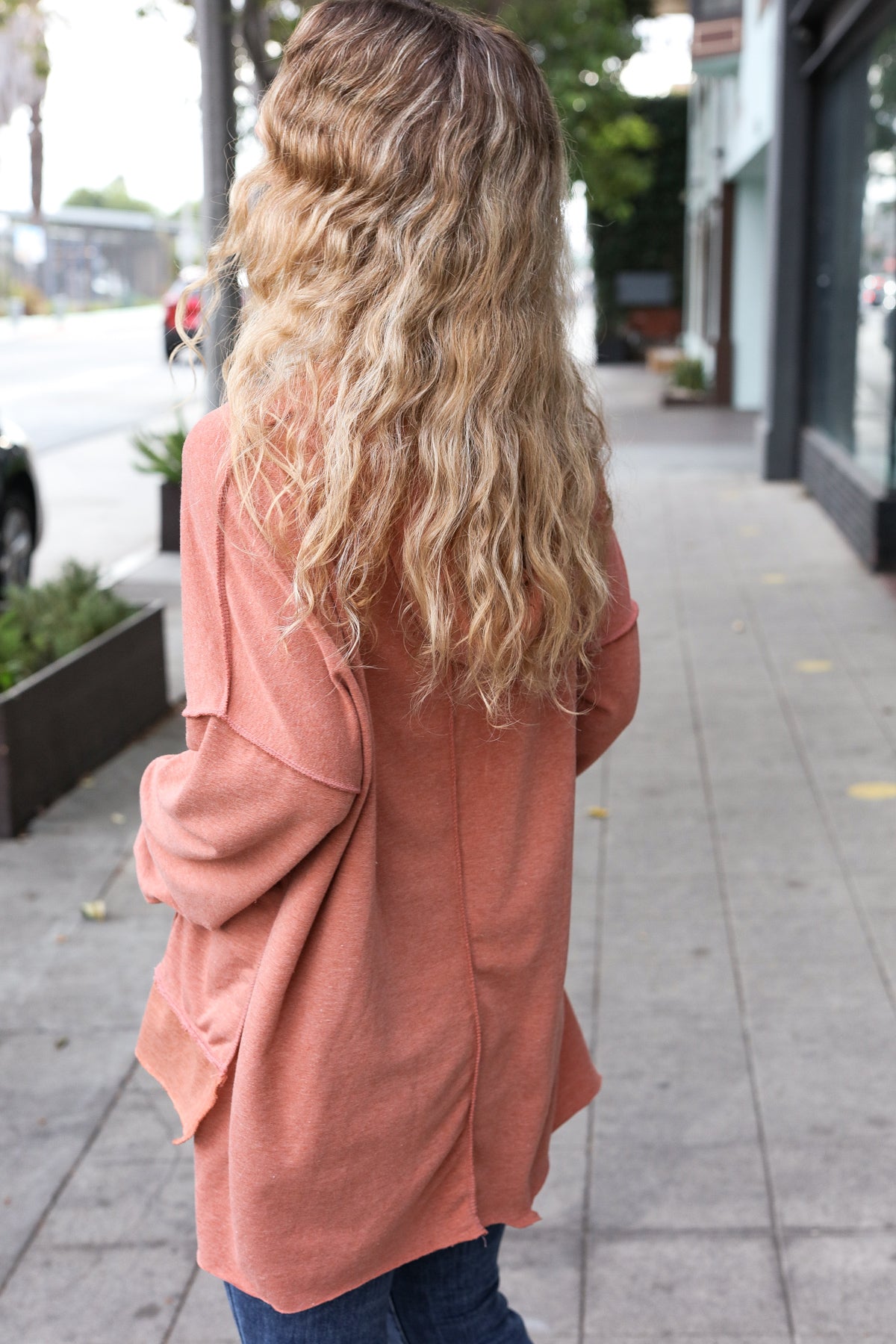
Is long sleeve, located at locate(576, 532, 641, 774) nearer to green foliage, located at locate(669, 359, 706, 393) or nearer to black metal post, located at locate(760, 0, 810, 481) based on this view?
black metal post, located at locate(760, 0, 810, 481)

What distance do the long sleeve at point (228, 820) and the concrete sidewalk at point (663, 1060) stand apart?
0.67 m

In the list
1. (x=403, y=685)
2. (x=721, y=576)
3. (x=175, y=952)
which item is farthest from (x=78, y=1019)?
(x=721, y=576)

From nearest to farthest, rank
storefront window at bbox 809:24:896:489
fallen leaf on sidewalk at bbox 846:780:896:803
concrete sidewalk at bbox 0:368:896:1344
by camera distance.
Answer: concrete sidewalk at bbox 0:368:896:1344 → fallen leaf on sidewalk at bbox 846:780:896:803 → storefront window at bbox 809:24:896:489

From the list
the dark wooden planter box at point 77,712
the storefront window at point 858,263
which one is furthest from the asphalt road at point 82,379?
the storefront window at point 858,263

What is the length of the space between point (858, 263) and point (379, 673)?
960 centimetres

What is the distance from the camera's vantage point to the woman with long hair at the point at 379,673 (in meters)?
1.30

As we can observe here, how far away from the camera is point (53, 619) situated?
5715 mm

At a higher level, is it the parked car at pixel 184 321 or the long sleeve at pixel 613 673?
the parked car at pixel 184 321

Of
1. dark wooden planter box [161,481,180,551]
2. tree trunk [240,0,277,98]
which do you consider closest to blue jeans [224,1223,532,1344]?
dark wooden planter box [161,481,180,551]

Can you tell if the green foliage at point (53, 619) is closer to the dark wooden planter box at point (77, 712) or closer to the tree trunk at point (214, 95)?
the dark wooden planter box at point (77, 712)

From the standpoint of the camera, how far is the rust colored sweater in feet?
4.33

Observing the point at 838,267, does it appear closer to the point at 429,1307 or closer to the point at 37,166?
the point at 429,1307

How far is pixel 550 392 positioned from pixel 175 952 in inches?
28.9

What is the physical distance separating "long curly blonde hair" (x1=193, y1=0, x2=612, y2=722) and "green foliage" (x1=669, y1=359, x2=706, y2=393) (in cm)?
2049
